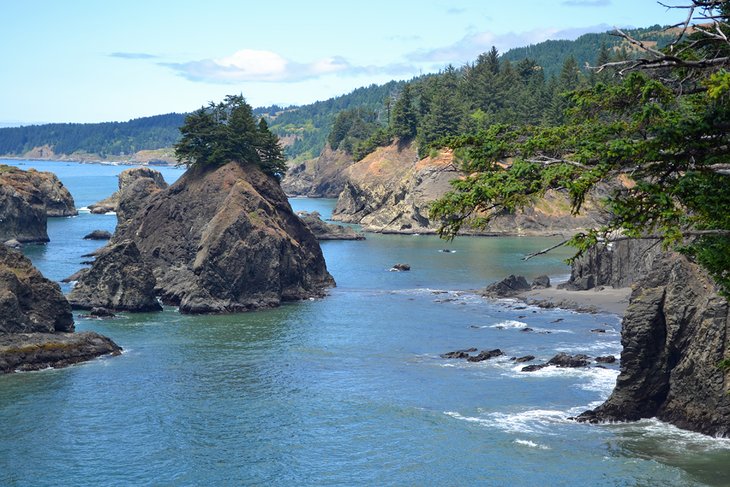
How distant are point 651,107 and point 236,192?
86.3 m

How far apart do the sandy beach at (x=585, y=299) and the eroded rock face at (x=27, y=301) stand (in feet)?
168

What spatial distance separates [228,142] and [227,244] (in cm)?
2135

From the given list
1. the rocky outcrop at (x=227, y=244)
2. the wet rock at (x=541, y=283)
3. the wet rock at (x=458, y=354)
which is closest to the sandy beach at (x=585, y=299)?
the wet rock at (x=541, y=283)

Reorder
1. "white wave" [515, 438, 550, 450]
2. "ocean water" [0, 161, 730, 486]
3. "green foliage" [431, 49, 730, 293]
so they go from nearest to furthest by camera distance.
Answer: "green foliage" [431, 49, 730, 293] → "ocean water" [0, 161, 730, 486] → "white wave" [515, 438, 550, 450]

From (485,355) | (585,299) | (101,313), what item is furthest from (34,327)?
(585,299)

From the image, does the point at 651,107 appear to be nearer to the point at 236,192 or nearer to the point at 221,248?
the point at 221,248

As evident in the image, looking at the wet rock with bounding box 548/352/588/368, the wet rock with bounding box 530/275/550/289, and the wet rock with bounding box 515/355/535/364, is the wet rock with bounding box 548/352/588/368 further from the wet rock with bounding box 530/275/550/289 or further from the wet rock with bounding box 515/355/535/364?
the wet rock with bounding box 530/275/550/289

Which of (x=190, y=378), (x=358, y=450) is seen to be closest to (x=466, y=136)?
(x=358, y=450)

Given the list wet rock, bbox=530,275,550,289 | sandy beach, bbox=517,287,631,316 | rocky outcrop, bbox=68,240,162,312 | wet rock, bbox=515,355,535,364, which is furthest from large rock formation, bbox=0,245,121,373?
wet rock, bbox=530,275,550,289

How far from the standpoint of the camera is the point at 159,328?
87.8 metres

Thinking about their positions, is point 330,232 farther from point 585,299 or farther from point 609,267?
point 585,299

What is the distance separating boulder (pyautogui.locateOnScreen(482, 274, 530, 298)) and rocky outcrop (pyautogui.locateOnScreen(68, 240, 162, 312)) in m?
39.0

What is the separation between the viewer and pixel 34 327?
243ft

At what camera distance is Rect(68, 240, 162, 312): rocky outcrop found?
94938mm
